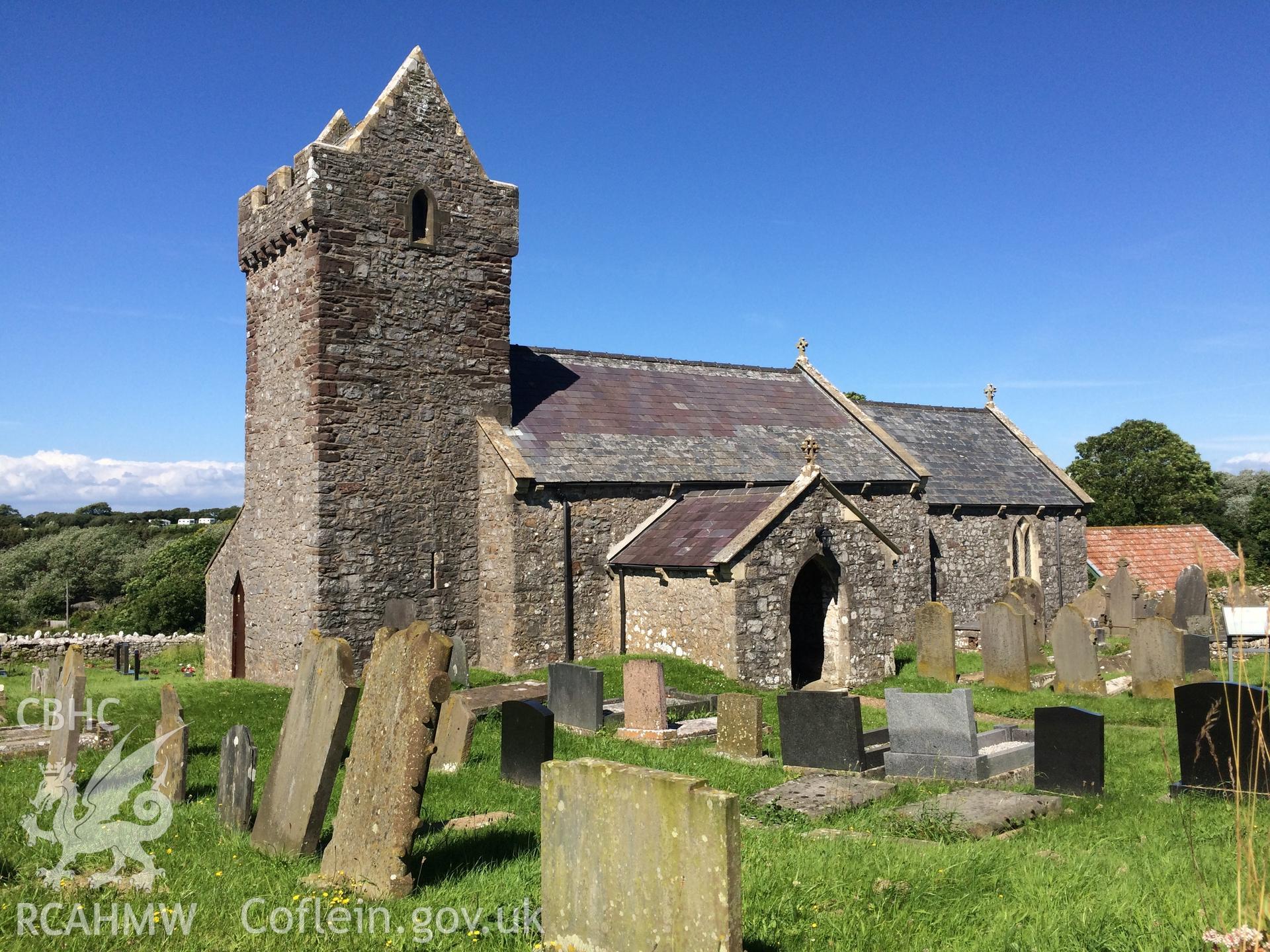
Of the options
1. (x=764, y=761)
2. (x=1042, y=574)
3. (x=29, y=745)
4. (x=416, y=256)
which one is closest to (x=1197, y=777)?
(x=764, y=761)

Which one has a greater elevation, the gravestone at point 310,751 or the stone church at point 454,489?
the stone church at point 454,489

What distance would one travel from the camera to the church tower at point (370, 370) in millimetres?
16906

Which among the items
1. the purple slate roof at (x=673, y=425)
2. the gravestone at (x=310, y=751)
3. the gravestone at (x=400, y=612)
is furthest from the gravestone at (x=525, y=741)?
the purple slate roof at (x=673, y=425)

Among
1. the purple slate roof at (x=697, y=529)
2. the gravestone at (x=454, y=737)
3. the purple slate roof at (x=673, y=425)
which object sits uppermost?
the purple slate roof at (x=673, y=425)

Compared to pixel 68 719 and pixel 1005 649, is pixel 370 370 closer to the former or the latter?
pixel 68 719

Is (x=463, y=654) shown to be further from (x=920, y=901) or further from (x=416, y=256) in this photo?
(x=920, y=901)

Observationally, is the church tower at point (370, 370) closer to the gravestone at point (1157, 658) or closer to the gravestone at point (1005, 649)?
the gravestone at point (1005, 649)

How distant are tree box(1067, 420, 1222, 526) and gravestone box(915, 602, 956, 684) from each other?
3509 cm

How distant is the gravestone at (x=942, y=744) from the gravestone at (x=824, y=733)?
0.37 m

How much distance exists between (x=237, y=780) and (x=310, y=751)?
1.42 meters

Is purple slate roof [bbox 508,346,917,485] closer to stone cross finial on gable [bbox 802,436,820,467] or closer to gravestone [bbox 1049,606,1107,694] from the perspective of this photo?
stone cross finial on gable [bbox 802,436,820,467]

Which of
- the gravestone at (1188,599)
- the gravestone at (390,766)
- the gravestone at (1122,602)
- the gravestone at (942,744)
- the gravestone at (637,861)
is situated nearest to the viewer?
the gravestone at (637,861)

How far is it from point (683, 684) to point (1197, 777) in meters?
8.83

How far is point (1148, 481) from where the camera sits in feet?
163
